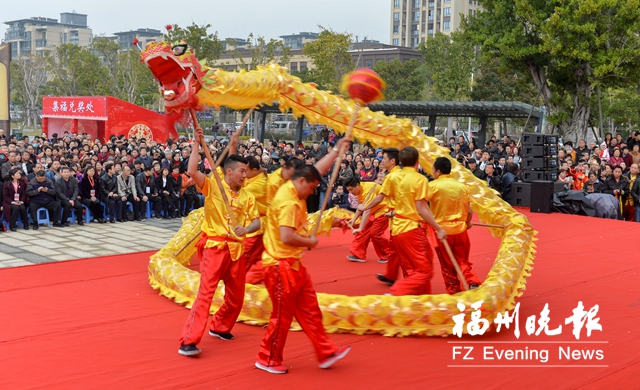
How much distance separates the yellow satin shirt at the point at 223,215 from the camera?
17.0 feet

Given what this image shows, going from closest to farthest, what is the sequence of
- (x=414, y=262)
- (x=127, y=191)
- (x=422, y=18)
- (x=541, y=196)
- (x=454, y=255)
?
(x=414, y=262)
(x=454, y=255)
(x=127, y=191)
(x=541, y=196)
(x=422, y=18)

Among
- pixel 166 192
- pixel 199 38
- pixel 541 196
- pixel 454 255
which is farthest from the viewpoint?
pixel 199 38

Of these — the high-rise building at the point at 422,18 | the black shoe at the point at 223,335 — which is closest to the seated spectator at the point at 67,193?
the black shoe at the point at 223,335

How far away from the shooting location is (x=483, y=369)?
4.75 metres

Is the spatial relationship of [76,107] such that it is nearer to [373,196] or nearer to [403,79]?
[373,196]

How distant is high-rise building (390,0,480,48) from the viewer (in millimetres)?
76812

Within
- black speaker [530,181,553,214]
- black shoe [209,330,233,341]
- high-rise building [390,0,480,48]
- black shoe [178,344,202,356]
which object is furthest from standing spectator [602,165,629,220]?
high-rise building [390,0,480,48]

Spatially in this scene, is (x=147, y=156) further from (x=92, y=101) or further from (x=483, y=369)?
(x=483, y=369)

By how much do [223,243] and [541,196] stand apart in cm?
907

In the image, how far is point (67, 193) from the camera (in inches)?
438

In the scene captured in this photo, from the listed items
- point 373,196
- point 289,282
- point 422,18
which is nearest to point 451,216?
point 373,196

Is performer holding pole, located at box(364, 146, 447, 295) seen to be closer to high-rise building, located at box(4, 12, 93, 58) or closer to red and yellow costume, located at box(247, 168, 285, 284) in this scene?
red and yellow costume, located at box(247, 168, 285, 284)

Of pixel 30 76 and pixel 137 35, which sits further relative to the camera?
pixel 137 35

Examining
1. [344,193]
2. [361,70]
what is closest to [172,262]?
[361,70]
